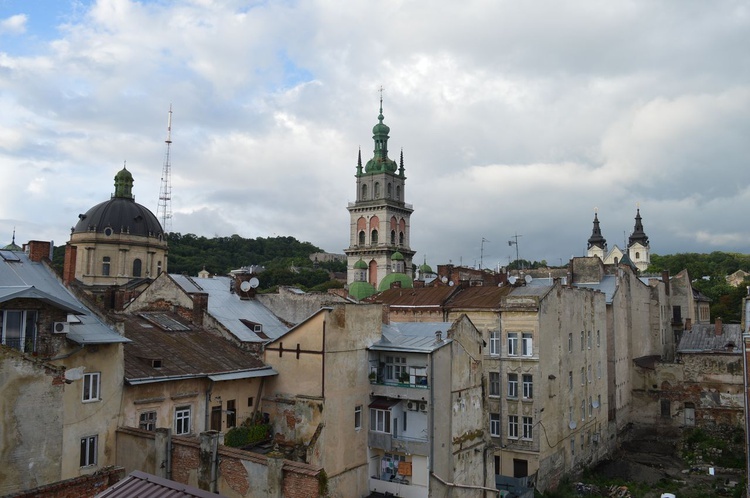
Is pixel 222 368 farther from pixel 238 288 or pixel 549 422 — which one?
pixel 549 422

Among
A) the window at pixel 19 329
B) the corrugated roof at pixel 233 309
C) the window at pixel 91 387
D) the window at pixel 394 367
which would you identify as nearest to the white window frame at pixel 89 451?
the window at pixel 91 387

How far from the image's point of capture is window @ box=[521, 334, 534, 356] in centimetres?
3700

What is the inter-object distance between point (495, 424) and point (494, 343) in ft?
17.1

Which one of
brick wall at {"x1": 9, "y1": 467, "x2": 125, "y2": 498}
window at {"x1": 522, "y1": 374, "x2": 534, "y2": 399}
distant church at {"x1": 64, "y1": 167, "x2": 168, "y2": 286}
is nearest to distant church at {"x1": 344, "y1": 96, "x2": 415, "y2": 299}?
distant church at {"x1": 64, "y1": 167, "x2": 168, "y2": 286}

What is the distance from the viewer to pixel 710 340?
50.9 metres

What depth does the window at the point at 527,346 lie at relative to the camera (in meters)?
37.0

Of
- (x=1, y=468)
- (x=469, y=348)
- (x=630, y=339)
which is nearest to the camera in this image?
(x=1, y=468)

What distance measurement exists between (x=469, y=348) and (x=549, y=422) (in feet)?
32.5

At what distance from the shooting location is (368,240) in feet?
395

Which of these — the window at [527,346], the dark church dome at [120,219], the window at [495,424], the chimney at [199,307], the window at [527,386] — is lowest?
the window at [495,424]

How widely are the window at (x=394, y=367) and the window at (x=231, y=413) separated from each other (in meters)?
7.49

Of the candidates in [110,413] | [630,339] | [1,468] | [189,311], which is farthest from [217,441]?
[630,339]

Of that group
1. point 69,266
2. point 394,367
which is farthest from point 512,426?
point 69,266

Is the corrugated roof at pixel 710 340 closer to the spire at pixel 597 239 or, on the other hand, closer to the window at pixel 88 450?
the window at pixel 88 450
